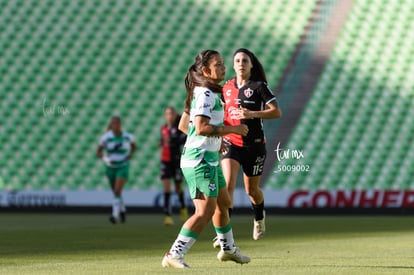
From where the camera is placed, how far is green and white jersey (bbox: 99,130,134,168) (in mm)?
19344

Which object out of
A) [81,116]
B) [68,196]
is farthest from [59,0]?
[68,196]

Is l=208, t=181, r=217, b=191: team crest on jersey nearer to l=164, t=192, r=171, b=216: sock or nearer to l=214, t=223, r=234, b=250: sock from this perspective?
l=214, t=223, r=234, b=250: sock

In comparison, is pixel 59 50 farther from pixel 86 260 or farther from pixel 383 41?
pixel 86 260

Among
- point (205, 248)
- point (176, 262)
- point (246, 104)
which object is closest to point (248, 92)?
point (246, 104)

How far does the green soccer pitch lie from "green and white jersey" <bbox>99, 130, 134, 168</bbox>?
4.02 feet

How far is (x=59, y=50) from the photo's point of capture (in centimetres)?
2742

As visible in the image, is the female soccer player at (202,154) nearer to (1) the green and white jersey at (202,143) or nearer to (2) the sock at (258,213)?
(1) the green and white jersey at (202,143)

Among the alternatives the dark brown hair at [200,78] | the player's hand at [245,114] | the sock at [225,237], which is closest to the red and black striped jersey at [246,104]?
the player's hand at [245,114]

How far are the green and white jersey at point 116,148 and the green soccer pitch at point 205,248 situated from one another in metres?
1.22

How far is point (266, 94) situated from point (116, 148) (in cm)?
846

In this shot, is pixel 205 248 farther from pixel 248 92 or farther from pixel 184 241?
pixel 184 241

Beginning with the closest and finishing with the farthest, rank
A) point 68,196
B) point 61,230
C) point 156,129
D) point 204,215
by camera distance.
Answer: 1. point 204,215
2. point 61,230
3. point 68,196
4. point 156,129

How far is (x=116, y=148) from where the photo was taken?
19.3m

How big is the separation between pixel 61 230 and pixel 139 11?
504 inches
